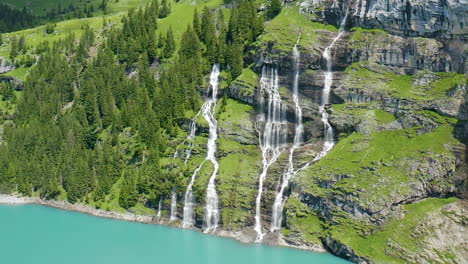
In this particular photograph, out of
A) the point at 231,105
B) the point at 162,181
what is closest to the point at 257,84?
the point at 231,105

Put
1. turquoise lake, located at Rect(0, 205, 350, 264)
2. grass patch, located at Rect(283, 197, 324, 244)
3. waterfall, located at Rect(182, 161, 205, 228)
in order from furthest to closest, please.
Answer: waterfall, located at Rect(182, 161, 205, 228) < grass patch, located at Rect(283, 197, 324, 244) < turquoise lake, located at Rect(0, 205, 350, 264)

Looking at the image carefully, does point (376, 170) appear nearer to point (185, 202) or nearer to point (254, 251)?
point (254, 251)

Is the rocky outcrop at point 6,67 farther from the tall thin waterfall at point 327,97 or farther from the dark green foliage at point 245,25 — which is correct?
the tall thin waterfall at point 327,97

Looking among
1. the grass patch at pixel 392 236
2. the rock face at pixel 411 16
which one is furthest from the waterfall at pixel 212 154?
the rock face at pixel 411 16

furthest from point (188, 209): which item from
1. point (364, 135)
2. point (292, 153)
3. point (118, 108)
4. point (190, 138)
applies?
point (118, 108)

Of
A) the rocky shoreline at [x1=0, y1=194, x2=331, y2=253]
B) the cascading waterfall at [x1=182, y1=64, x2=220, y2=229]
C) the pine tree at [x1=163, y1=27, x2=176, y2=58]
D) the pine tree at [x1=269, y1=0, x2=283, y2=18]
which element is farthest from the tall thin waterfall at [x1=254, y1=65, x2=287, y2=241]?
the pine tree at [x1=163, y1=27, x2=176, y2=58]

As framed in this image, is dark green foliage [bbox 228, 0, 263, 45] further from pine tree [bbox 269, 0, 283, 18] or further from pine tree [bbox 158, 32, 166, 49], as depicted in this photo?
pine tree [bbox 158, 32, 166, 49]
